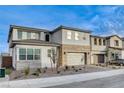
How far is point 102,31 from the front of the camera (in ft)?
95.9

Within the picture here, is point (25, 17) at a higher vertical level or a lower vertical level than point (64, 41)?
higher

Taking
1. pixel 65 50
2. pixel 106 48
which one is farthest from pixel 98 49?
pixel 65 50

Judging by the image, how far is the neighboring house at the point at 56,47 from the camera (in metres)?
21.1

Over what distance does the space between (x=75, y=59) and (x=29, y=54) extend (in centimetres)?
731

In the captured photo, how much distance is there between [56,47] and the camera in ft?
78.5

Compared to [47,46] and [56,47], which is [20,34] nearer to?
[47,46]

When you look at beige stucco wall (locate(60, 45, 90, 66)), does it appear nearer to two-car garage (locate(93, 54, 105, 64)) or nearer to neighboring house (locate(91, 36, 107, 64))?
neighboring house (locate(91, 36, 107, 64))

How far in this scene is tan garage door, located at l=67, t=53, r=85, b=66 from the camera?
25234mm

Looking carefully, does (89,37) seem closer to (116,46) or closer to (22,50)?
(116,46)

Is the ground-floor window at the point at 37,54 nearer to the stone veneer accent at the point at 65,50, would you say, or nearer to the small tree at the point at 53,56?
the small tree at the point at 53,56
